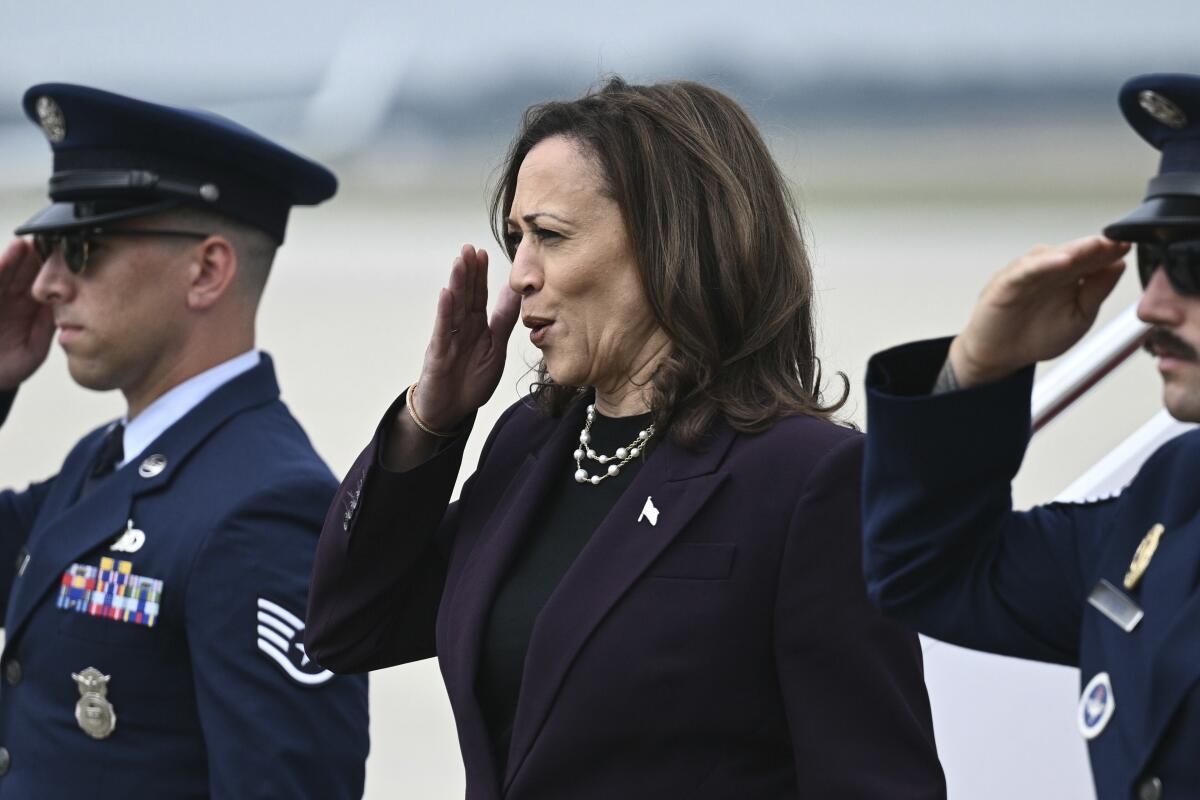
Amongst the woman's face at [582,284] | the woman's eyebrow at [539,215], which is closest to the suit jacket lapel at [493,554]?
the woman's face at [582,284]

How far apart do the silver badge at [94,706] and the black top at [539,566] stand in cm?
82

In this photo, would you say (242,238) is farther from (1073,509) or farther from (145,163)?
(1073,509)

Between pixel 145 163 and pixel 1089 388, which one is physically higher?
pixel 145 163

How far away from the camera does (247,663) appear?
2.95 metres

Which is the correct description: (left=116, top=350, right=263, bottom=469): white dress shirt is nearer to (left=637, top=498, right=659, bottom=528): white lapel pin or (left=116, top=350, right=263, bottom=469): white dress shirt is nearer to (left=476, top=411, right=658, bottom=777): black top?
(left=476, top=411, right=658, bottom=777): black top

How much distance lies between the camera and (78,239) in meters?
3.34

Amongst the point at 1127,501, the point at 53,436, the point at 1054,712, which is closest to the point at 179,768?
the point at 1054,712

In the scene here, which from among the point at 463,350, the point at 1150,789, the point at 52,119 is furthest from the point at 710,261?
the point at 52,119

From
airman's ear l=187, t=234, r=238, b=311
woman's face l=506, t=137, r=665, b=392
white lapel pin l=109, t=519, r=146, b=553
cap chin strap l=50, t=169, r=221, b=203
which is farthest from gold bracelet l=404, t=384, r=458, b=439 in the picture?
cap chin strap l=50, t=169, r=221, b=203

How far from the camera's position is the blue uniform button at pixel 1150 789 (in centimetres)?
188

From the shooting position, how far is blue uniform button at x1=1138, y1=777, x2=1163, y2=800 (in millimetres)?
1879

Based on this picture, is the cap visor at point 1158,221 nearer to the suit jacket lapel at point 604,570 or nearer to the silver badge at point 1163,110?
the silver badge at point 1163,110

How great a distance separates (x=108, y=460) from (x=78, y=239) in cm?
35

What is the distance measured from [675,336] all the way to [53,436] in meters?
10.8
